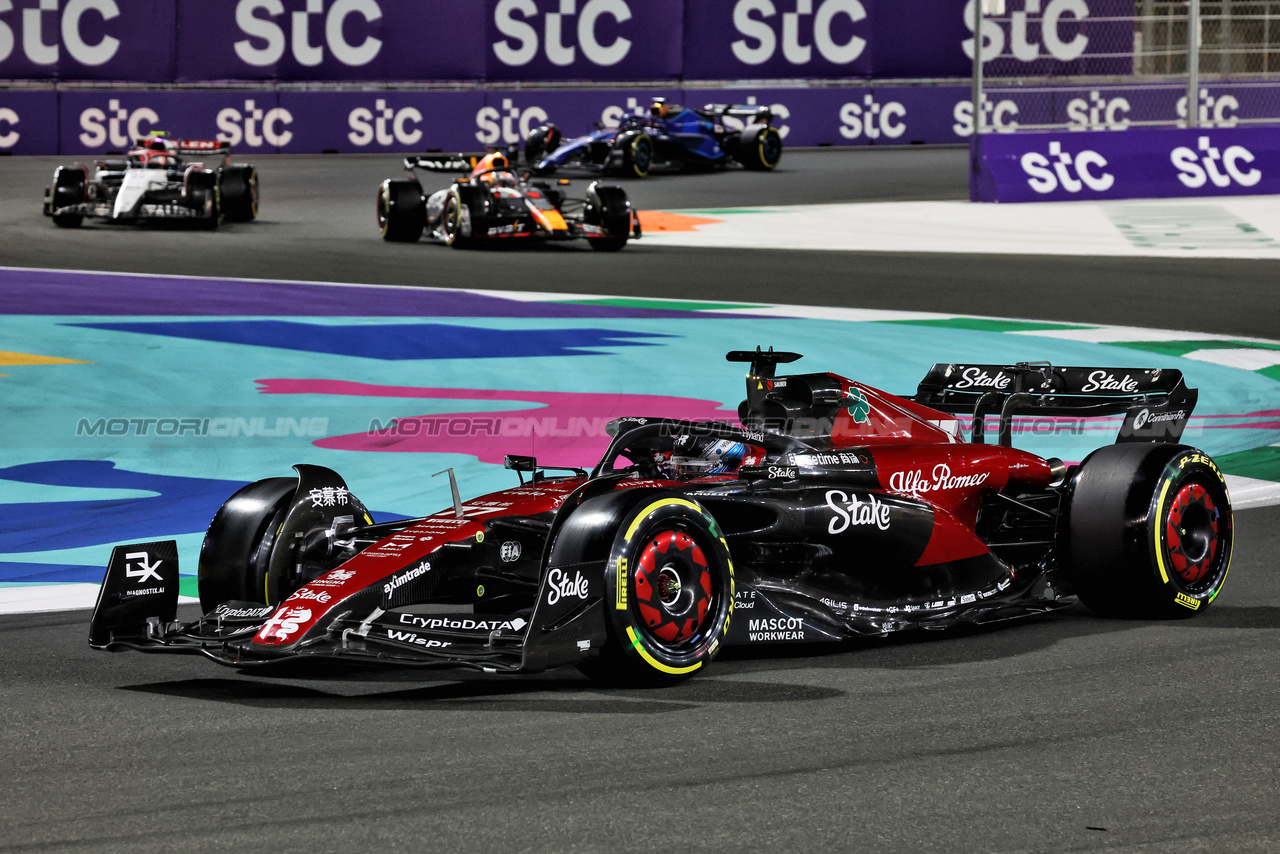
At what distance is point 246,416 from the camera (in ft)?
39.6

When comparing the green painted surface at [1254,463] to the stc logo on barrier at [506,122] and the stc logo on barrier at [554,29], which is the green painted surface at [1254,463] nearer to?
the stc logo on barrier at [506,122]

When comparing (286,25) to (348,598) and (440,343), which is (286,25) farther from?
(348,598)

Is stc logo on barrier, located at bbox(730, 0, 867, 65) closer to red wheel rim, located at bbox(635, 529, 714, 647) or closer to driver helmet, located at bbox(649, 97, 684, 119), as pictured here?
driver helmet, located at bbox(649, 97, 684, 119)

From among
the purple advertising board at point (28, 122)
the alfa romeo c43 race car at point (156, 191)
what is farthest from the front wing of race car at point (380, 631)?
the purple advertising board at point (28, 122)

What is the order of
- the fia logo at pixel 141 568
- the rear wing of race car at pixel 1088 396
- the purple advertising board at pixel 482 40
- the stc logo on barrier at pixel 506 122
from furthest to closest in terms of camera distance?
the stc logo on barrier at pixel 506 122 → the purple advertising board at pixel 482 40 → the rear wing of race car at pixel 1088 396 → the fia logo at pixel 141 568

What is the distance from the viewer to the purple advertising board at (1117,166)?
26.3 meters

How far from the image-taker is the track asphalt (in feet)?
15.0

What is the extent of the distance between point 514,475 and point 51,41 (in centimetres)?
2455

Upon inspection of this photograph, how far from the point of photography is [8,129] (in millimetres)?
32969

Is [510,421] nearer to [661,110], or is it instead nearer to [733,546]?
[733,546]

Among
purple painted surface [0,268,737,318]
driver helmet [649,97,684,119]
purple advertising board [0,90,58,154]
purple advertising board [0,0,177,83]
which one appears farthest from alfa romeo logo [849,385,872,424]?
purple advertising board [0,90,58,154]

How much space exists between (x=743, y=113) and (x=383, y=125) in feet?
22.2

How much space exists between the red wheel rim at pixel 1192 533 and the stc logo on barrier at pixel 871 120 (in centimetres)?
2991

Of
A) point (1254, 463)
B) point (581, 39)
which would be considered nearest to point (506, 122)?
point (581, 39)
